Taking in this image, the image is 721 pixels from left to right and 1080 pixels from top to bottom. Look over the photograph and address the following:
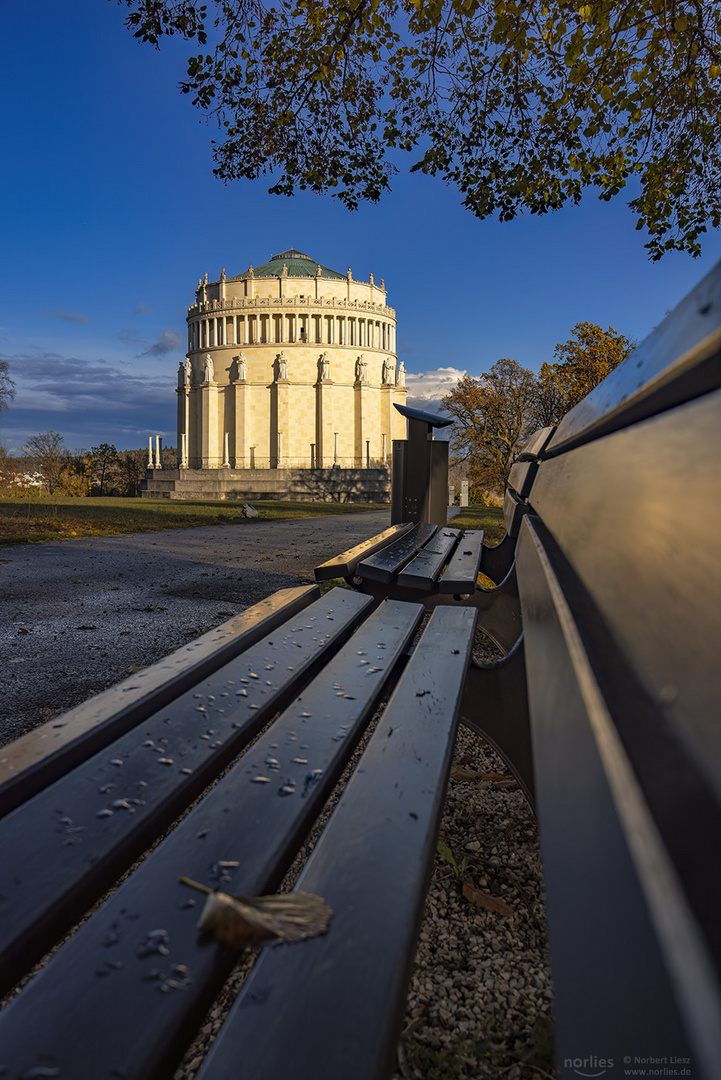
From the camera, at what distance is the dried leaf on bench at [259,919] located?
0.67 metres

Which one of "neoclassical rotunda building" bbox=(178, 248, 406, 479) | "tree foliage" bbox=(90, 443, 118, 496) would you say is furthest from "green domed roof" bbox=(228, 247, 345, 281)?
"tree foliage" bbox=(90, 443, 118, 496)

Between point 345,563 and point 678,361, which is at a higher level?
point 678,361

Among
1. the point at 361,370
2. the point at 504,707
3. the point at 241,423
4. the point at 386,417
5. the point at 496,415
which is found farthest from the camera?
the point at 386,417

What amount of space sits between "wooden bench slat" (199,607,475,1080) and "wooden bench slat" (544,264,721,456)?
2.08 feet

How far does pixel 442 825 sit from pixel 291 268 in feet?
218

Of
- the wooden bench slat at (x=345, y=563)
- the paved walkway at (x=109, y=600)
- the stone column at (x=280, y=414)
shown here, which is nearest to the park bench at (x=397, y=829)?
the wooden bench slat at (x=345, y=563)

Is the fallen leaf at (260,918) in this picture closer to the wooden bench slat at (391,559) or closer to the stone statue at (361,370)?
the wooden bench slat at (391,559)

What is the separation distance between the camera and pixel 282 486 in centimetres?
3309

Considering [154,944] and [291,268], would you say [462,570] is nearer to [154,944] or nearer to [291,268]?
[154,944]

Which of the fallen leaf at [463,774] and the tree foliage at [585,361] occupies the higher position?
the tree foliage at [585,361]

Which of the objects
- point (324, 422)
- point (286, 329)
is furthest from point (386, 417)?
point (286, 329)

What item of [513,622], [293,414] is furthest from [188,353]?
[513,622]

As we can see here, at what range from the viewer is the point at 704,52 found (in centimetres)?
576

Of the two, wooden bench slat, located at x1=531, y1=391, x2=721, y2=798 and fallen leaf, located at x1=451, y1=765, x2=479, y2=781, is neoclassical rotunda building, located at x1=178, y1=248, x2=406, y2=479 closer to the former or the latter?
fallen leaf, located at x1=451, y1=765, x2=479, y2=781
